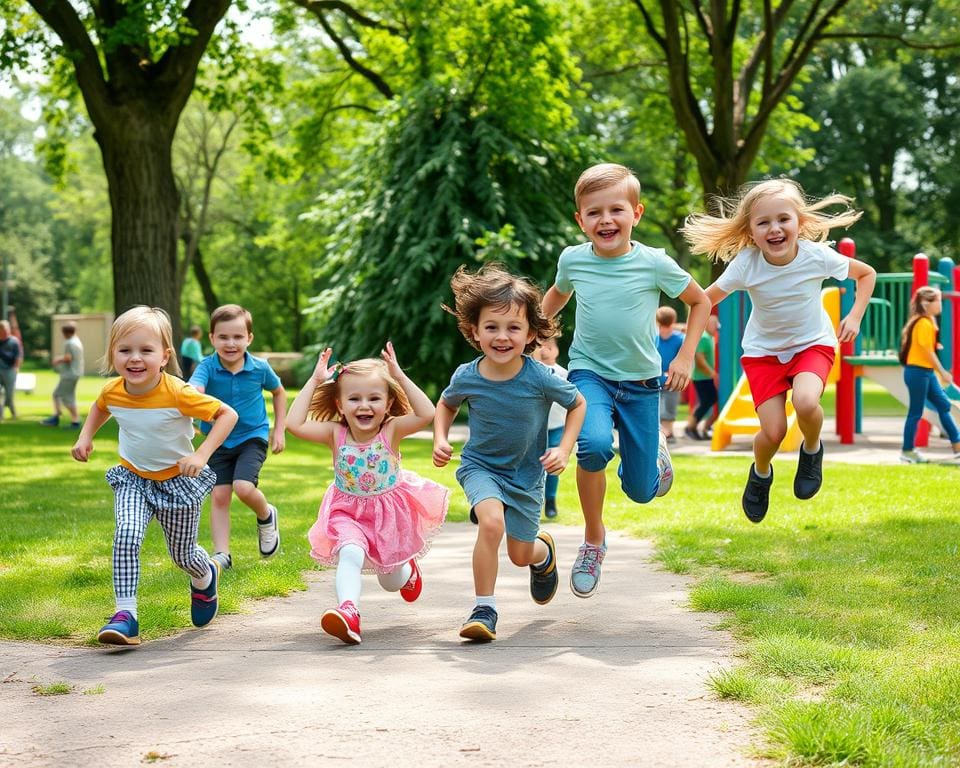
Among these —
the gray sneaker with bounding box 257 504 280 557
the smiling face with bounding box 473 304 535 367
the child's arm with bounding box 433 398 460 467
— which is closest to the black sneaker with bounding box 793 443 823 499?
the smiling face with bounding box 473 304 535 367

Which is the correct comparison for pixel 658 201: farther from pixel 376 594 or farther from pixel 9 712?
pixel 9 712

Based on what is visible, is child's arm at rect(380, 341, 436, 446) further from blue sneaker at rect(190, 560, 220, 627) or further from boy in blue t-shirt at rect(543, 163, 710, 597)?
blue sneaker at rect(190, 560, 220, 627)

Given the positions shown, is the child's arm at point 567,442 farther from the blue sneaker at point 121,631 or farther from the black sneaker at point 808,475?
the blue sneaker at point 121,631

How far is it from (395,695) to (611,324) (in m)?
2.46

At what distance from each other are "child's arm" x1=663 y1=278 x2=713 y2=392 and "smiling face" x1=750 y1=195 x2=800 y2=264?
52 centimetres

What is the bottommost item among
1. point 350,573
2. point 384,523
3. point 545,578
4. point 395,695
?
point 395,695

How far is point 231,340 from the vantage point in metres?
8.03

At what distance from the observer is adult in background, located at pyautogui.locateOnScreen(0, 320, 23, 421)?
77.6ft

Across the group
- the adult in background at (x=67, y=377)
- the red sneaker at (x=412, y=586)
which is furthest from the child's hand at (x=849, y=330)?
the adult in background at (x=67, y=377)

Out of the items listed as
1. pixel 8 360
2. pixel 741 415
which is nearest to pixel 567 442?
pixel 741 415

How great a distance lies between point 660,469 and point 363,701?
2.88 metres

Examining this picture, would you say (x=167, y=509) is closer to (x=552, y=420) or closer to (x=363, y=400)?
(x=363, y=400)

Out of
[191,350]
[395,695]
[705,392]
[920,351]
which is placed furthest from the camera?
[191,350]

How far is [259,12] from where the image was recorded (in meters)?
23.9
